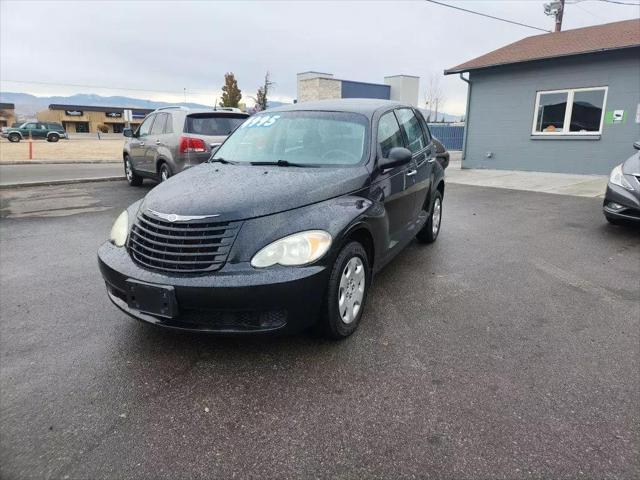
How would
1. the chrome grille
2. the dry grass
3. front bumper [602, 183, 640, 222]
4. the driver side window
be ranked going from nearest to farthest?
the chrome grille → front bumper [602, 183, 640, 222] → the driver side window → the dry grass

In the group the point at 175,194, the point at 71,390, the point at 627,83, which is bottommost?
the point at 71,390

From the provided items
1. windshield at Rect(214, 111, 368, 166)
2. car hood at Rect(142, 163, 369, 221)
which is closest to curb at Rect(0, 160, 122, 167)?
windshield at Rect(214, 111, 368, 166)

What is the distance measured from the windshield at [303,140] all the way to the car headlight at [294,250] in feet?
3.38

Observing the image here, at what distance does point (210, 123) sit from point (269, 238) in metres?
6.62

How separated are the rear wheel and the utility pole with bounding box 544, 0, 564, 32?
22.4 meters

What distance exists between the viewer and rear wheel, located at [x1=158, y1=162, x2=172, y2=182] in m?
8.84

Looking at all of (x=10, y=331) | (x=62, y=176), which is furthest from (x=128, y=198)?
(x=10, y=331)

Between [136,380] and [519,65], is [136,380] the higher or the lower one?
the lower one

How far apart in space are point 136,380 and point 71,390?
1.18 ft

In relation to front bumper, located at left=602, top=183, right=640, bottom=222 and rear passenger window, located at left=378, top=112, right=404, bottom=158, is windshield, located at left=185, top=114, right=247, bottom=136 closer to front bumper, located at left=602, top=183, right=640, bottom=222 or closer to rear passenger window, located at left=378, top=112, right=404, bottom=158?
rear passenger window, located at left=378, top=112, right=404, bottom=158

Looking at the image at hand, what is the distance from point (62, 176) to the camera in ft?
41.1

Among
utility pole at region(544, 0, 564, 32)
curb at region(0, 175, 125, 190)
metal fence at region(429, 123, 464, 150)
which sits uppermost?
utility pole at region(544, 0, 564, 32)

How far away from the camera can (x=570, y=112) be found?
13.4 m

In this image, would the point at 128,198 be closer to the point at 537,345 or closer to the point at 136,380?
the point at 136,380
